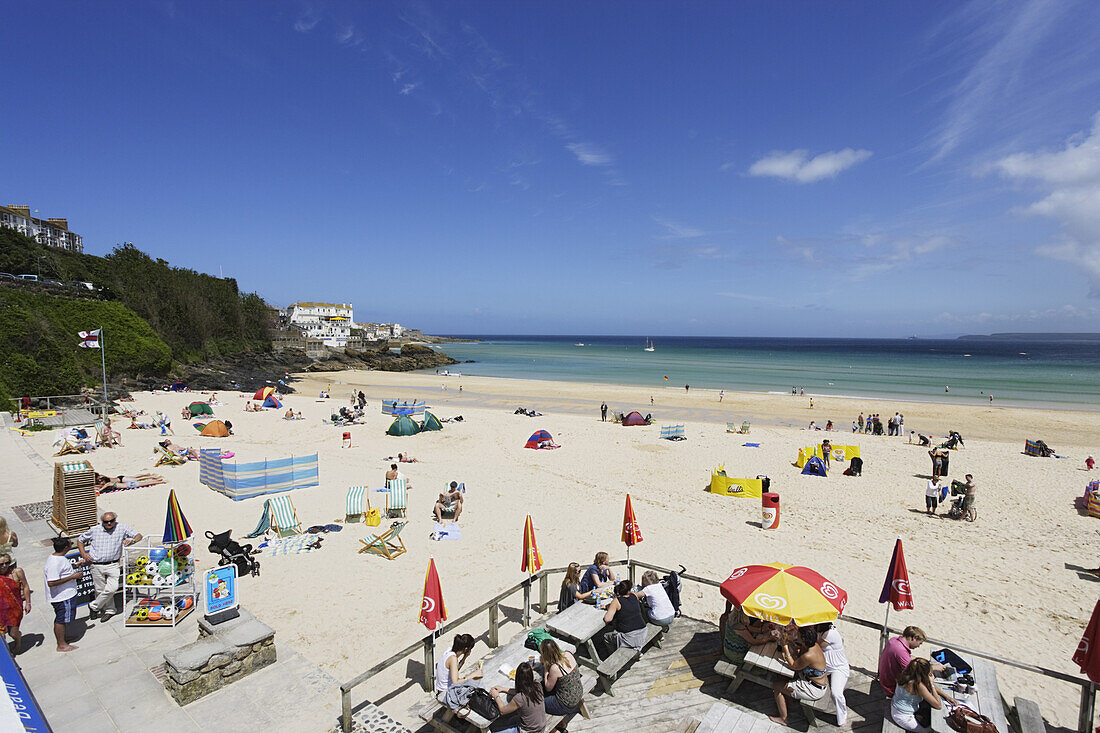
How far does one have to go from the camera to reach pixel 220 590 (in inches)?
256

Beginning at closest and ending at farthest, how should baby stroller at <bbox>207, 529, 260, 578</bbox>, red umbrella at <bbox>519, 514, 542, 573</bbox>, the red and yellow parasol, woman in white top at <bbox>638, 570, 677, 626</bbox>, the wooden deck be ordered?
the wooden deck
the red and yellow parasol
woman in white top at <bbox>638, 570, 677, 626</bbox>
red umbrella at <bbox>519, 514, 542, 573</bbox>
baby stroller at <bbox>207, 529, 260, 578</bbox>

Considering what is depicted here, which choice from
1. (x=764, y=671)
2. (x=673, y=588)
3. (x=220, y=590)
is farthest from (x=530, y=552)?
(x=220, y=590)

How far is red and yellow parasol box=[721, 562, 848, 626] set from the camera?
201 inches

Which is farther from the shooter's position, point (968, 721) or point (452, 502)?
point (452, 502)

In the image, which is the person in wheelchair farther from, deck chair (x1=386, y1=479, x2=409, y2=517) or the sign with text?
the sign with text

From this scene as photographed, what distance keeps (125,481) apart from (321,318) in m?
132

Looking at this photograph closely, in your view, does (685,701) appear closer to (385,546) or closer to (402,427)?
(385,546)

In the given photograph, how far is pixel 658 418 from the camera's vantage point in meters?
30.6

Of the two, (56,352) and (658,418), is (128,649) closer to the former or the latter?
(658,418)

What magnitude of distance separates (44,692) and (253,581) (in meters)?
3.15

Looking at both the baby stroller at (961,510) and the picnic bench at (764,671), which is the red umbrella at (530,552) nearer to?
the picnic bench at (764,671)

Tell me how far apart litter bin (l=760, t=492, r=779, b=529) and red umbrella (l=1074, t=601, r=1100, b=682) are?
22.6 ft

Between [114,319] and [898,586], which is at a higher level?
[114,319]

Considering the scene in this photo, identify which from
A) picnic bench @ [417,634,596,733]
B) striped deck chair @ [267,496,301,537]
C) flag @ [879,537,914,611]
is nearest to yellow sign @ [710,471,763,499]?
flag @ [879,537,914,611]
